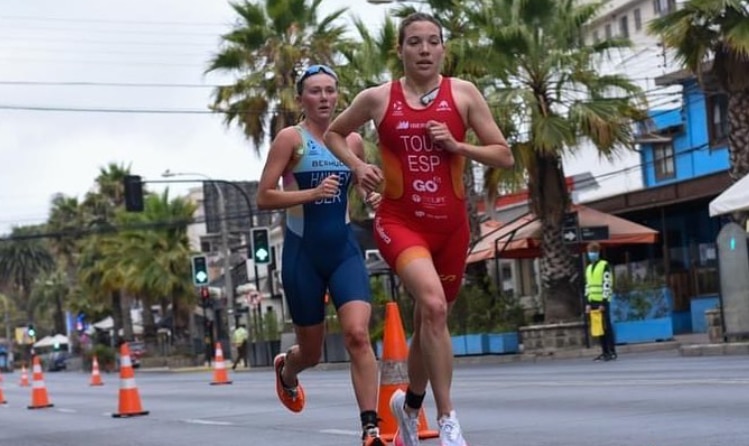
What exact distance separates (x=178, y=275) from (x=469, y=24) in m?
34.2

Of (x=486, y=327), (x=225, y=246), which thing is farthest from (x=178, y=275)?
(x=486, y=327)

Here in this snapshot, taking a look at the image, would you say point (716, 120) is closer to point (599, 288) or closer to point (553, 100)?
point (553, 100)

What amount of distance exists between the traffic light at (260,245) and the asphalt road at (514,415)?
18.6 metres

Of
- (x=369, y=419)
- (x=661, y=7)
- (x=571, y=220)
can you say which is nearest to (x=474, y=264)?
(x=571, y=220)

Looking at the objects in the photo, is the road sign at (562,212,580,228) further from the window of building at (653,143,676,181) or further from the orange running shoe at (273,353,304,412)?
the orange running shoe at (273,353,304,412)

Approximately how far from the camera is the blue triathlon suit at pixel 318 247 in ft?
Result: 27.1

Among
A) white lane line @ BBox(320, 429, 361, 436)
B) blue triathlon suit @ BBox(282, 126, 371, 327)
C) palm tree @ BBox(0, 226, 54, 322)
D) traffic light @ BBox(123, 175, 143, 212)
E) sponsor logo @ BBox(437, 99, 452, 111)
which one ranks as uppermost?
palm tree @ BBox(0, 226, 54, 322)

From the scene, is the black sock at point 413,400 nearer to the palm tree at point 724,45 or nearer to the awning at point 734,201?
the awning at point 734,201

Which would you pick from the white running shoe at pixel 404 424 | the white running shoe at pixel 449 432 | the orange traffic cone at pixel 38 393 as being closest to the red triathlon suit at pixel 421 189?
the white running shoe at pixel 449 432

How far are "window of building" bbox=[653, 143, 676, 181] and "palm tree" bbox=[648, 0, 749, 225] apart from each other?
41.5 feet

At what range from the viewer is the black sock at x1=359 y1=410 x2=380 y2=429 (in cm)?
784

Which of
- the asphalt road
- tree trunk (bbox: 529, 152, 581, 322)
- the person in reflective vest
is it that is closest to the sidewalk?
the asphalt road

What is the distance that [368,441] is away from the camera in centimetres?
764

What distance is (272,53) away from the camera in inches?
1544
